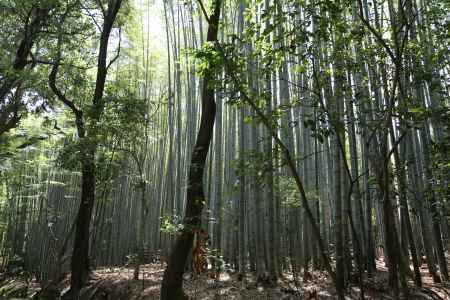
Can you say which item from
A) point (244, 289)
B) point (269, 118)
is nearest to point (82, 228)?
point (244, 289)

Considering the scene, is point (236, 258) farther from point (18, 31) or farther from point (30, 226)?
point (30, 226)

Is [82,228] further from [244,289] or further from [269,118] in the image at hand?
[269,118]

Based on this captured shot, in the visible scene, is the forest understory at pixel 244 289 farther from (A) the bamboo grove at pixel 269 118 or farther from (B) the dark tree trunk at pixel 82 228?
(B) the dark tree trunk at pixel 82 228

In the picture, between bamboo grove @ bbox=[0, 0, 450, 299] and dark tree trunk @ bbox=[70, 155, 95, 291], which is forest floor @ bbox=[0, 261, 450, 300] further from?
dark tree trunk @ bbox=[70, 155, 95, 291]

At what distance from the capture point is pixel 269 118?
2.71m

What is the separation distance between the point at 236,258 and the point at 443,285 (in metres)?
3.75

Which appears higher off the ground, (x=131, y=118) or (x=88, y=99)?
(x=88, y=99)

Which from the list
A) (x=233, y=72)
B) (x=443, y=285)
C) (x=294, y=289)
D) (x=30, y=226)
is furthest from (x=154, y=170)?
(x=233, y=72)

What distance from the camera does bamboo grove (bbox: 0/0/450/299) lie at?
8.73 feet

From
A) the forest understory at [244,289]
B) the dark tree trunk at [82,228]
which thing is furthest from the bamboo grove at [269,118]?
the forest understory at [244,289]

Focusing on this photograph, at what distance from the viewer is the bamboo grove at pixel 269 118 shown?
2.66m

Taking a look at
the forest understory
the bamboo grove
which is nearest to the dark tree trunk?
the bamboo grove

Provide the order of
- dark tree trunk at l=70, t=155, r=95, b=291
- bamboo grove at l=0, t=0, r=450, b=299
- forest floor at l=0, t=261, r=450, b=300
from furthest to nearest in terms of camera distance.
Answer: dark tree trunk at l=70, t=155, r=95, b=291 < forest floor at l=0, t=261, r=450, b=300 < bamboo grove at l=0, t=0, r=450, b=299

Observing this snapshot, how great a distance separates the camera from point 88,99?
7.42 metres
